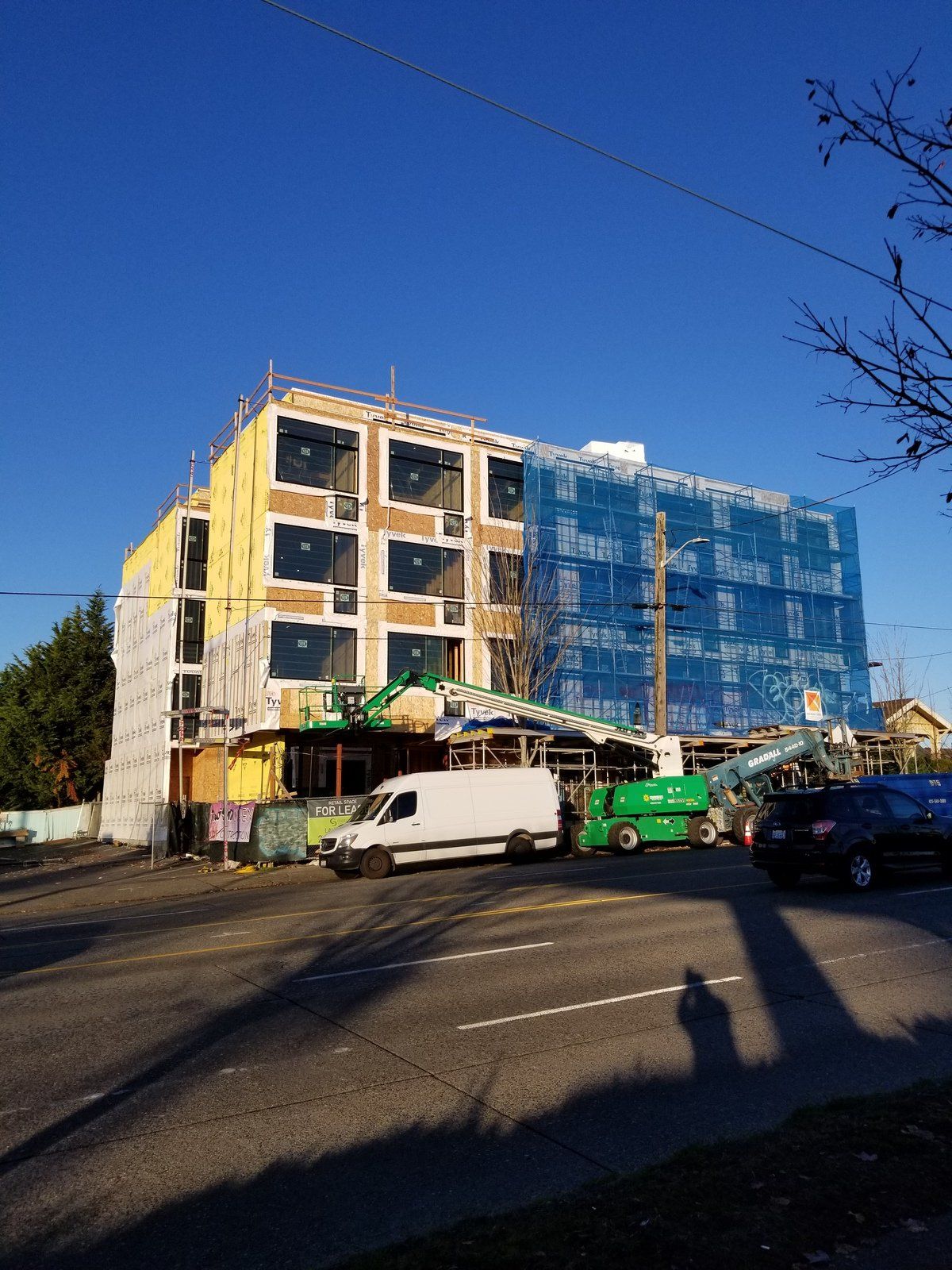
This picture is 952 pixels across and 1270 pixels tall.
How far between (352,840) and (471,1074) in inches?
632

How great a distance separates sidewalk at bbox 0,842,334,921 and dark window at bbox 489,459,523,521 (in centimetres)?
1865

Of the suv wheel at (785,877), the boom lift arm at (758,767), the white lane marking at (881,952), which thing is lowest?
the white lane marking at (881,952)

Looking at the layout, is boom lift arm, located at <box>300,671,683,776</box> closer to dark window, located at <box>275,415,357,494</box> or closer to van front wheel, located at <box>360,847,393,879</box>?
van front wheel, located at <box>360,847,393,879</box>

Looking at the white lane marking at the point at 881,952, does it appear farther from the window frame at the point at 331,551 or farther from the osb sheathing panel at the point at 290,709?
the window frame at the point at 331,551

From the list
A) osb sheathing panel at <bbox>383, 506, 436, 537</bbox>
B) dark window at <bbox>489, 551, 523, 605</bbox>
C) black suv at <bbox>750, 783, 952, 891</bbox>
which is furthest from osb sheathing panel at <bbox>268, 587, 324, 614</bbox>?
black suv at <bbox>750, 783, 952, 891</bbox>

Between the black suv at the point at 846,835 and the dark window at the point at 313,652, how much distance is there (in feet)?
72.2

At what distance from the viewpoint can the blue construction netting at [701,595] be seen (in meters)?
38.4

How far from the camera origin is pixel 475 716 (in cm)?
3675

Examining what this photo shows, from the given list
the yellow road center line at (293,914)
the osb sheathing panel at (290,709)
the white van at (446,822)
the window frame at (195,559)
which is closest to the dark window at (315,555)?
the osb sheathing panel at (290,709)

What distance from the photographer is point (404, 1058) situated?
718 centimetres

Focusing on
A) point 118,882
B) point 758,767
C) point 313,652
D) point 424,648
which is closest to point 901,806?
point 758,767

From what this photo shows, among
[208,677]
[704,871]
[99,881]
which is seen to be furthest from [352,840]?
[208,677]

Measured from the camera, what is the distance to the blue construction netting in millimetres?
38375

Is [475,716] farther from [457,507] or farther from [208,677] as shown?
[208,677]
